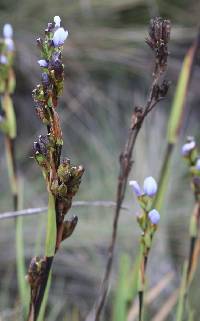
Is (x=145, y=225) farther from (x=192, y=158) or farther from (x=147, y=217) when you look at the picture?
(x=192, y=158)

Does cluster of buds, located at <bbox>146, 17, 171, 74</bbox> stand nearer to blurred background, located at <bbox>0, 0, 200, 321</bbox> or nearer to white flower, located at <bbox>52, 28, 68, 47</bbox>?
white flower, located at <bbox>52, 28, 68, 47</bbox>

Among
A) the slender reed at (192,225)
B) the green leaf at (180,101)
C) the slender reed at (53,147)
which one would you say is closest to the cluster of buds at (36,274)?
the slender reed at (53,147)

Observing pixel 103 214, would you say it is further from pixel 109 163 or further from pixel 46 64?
pixel 46 64

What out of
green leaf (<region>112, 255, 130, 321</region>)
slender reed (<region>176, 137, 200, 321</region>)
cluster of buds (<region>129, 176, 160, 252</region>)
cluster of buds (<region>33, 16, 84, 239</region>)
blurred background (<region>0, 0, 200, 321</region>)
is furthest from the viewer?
blurred background (<region>0, 0, 200, 321</region>)

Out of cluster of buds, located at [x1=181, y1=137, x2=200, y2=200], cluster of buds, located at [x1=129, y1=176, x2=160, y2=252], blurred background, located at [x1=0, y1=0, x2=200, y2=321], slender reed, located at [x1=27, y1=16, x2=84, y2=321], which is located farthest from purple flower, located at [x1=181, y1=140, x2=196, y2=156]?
blurred background, located at [x1=0, y1=0, x2=200, y2=321]

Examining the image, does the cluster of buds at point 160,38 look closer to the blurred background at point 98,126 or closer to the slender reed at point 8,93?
the slender reed at point 8,93

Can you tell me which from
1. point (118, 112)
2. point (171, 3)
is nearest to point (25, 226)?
point (118, 112)

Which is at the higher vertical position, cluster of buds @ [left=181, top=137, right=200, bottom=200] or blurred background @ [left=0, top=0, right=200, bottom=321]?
blurred background @ [left=0, top=0, right=200, bottom=321]
